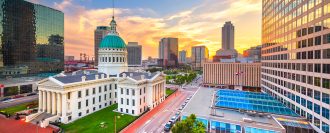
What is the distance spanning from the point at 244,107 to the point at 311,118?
14155mm

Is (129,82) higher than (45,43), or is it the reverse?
(45,43)

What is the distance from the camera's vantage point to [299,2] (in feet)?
148

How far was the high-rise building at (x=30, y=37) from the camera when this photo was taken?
93.3 metres

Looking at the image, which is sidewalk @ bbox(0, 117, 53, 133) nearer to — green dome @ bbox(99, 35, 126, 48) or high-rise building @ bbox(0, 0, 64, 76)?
green dome @ bbox(99, 35, 126, 48)

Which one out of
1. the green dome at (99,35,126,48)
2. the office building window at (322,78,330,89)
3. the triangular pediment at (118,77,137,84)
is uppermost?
the green dome at (99,35,126,48)

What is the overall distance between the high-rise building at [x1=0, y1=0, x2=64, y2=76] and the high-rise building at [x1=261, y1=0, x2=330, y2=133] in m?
133

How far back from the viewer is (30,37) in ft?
351

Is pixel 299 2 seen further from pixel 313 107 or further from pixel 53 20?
pixel 53 20

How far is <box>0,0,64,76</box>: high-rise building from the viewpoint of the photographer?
9331 centimetres

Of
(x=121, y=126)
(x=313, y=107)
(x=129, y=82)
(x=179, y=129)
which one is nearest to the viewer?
(x=179, y=129)

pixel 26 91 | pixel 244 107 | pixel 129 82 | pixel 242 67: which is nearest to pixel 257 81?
pixel 242 67

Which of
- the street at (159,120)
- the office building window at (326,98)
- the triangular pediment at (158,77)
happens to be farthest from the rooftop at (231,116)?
the triangular pediment at (158,77)

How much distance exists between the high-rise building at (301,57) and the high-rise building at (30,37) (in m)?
133

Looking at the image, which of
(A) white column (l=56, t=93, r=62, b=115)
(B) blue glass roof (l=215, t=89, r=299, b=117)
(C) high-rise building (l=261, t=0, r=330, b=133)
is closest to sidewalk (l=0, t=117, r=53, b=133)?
(A) white column (l=56, t=93, r=62, b=115)
